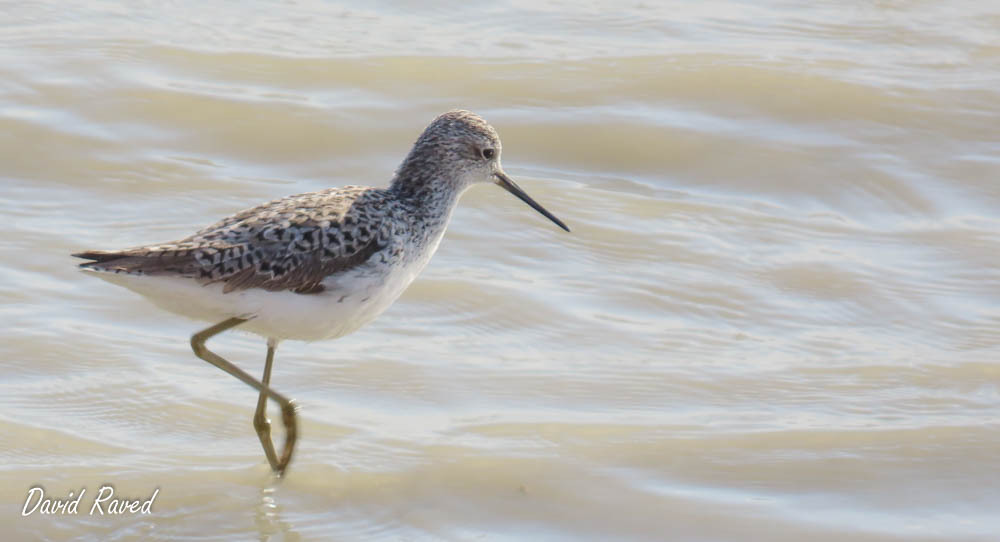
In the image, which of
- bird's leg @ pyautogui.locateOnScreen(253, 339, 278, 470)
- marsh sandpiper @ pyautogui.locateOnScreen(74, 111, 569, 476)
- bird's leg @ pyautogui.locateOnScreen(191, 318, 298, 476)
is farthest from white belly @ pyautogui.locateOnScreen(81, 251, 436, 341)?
bird's leg @ pyautogui.locateOnScreen(253, 339, 278, 470)

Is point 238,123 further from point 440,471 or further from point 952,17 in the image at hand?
point 952,17

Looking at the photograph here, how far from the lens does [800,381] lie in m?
7.13

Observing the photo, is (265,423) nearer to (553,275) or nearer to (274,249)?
(274,249)

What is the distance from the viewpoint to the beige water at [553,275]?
20.0ft

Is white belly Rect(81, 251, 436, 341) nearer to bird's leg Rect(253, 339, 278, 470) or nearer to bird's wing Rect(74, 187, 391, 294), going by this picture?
bird's wing Rect(74, 187, 391, 294)

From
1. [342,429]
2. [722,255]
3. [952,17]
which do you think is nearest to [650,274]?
[722,255]

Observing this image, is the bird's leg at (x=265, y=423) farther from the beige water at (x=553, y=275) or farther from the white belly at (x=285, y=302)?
the white belly at (x=285, y=302)

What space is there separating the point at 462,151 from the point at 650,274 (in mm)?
1953

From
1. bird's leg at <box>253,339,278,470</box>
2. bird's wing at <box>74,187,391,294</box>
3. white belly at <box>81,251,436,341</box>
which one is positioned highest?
bird's wing at <box>74,187,391,294</box>

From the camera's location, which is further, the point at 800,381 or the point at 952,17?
the point at 952,17

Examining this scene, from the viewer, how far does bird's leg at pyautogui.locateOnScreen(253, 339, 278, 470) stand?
20.2ft

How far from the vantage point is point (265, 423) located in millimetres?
6254

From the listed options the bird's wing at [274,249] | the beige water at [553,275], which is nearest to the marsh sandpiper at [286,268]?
the bird's wing at [274,249]

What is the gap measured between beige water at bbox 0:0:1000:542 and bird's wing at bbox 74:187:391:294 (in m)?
0.93
